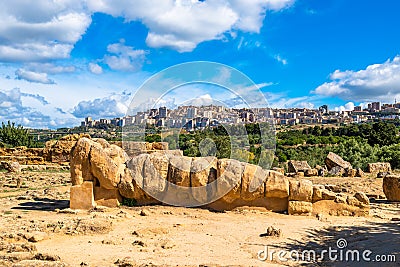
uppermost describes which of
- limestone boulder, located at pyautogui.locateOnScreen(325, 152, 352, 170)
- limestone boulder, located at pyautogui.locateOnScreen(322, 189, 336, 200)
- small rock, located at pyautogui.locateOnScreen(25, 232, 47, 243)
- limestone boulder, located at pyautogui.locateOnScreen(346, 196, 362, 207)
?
limestone boulder, located at pyautogui.locateOnScreen(325, 152, 352, 170)

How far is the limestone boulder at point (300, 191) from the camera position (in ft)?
38.5

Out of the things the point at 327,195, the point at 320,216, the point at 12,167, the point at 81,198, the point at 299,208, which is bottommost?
the point at 320,216

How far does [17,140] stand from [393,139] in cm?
4094

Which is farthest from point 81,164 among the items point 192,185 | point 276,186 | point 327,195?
point 327,195

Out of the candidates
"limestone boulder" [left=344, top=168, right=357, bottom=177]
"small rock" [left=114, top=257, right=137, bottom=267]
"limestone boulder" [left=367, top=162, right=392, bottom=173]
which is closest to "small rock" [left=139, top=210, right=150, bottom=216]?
"small rock" [left=114, top=257, right=137, bottom=267]

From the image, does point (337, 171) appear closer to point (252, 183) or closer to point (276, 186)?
point (276, 186)

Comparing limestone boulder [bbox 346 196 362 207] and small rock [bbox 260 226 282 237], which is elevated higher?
limestone boulder [bbox 346 196 362 207]

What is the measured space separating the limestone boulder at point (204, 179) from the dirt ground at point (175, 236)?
0.47 metres

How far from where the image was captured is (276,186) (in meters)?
11.7

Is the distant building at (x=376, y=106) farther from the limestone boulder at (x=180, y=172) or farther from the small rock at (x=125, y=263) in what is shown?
the small rock at (x=125, y=263)

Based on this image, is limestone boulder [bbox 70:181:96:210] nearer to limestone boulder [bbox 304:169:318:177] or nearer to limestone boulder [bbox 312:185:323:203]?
limestone boulder [bbox 312:185:323:203]

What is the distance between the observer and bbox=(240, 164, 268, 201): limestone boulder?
11.8 meters

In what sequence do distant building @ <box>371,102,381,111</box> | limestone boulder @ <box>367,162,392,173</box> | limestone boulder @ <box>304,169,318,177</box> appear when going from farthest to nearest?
1. distant building @ <box>371,102,381,111</box>
2. limestone boulder @ <box>367,162,392,173</box>
3. limestone boulder @ <box>304,169,318,177</box>

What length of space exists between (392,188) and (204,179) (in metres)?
7.86
